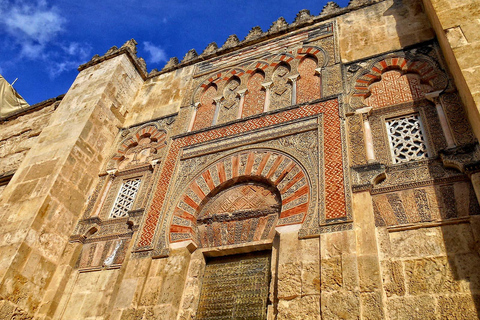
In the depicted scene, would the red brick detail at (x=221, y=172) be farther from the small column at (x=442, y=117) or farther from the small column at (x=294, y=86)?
the small column at (x=442, y=117)

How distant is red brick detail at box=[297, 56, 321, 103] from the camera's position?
5099 mm

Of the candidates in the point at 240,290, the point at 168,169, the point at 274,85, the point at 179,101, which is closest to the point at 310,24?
the point at 274,85

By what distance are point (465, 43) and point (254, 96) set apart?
9.07 ft

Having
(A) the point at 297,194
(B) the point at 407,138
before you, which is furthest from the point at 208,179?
(B) the point at 407,138

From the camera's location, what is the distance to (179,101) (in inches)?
252

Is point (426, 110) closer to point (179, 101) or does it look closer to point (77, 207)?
point (179, 101)

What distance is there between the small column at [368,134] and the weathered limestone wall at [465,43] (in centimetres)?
92

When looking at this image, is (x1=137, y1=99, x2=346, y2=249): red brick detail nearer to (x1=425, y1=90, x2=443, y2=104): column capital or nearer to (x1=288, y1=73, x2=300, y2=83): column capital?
(x1=288, y1=73, x2=300, y2=83): column capital

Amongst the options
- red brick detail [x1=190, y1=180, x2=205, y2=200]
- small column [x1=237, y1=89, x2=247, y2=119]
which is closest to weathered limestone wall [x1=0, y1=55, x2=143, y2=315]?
red brick detail [x1=190, y1=180, x2=205, y2=200]

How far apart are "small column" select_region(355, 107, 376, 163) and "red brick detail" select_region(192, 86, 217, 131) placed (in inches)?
83.8

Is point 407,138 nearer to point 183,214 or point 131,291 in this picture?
point 183,214

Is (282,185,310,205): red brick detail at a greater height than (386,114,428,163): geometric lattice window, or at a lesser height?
lesser

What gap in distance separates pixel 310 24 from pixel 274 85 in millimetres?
1393

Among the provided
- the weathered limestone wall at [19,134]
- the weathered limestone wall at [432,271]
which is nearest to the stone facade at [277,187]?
the weathered limestone wall at [432,271]
